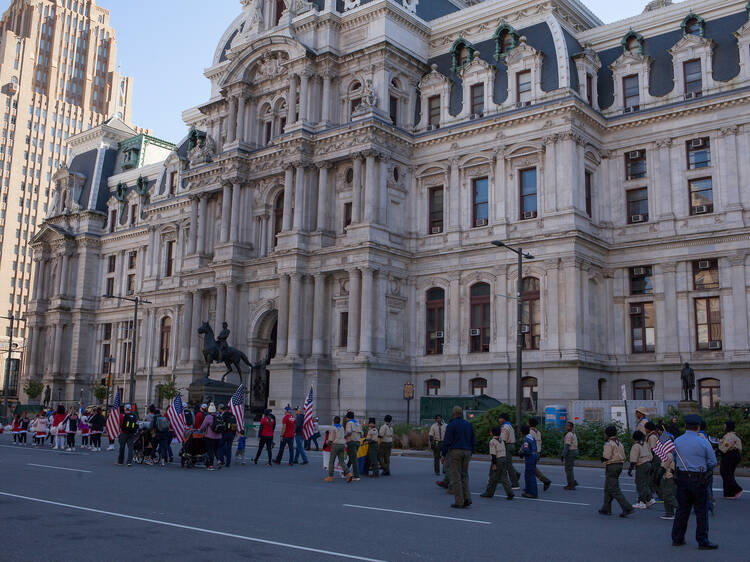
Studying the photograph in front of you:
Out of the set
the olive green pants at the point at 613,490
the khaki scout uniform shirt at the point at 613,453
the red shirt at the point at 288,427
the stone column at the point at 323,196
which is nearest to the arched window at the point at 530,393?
the stone column at the point at 323,196

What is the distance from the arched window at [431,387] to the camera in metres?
46.8

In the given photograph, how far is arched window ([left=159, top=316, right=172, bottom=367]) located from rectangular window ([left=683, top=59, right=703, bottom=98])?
43.6 meters

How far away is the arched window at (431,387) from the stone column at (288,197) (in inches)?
498

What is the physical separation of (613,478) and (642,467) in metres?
1.75

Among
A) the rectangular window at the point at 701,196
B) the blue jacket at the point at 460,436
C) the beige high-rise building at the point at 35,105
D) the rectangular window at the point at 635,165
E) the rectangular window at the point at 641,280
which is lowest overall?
the blue jacket at the point at 460,436

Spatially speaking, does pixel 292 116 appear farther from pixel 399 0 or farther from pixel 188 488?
pixel 188 488

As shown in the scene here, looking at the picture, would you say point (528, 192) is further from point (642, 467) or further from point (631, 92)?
point (642, 467)

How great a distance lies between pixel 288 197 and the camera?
5019cm

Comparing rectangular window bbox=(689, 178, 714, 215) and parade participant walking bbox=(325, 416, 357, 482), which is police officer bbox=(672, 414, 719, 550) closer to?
parade participant walking bbox=(325, 416, 357, 482)

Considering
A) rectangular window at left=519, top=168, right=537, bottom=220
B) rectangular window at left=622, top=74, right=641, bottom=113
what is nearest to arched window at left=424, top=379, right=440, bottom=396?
rectangular window at left=519, top=168, right=537, bottom=220

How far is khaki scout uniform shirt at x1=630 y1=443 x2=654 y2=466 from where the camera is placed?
16.6 meters

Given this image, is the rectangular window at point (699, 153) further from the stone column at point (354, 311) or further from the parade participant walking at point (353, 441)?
the parade participant walking at point (353, 441)

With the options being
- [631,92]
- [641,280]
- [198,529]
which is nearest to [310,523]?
[198,529]

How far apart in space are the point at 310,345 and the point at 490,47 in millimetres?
21457
